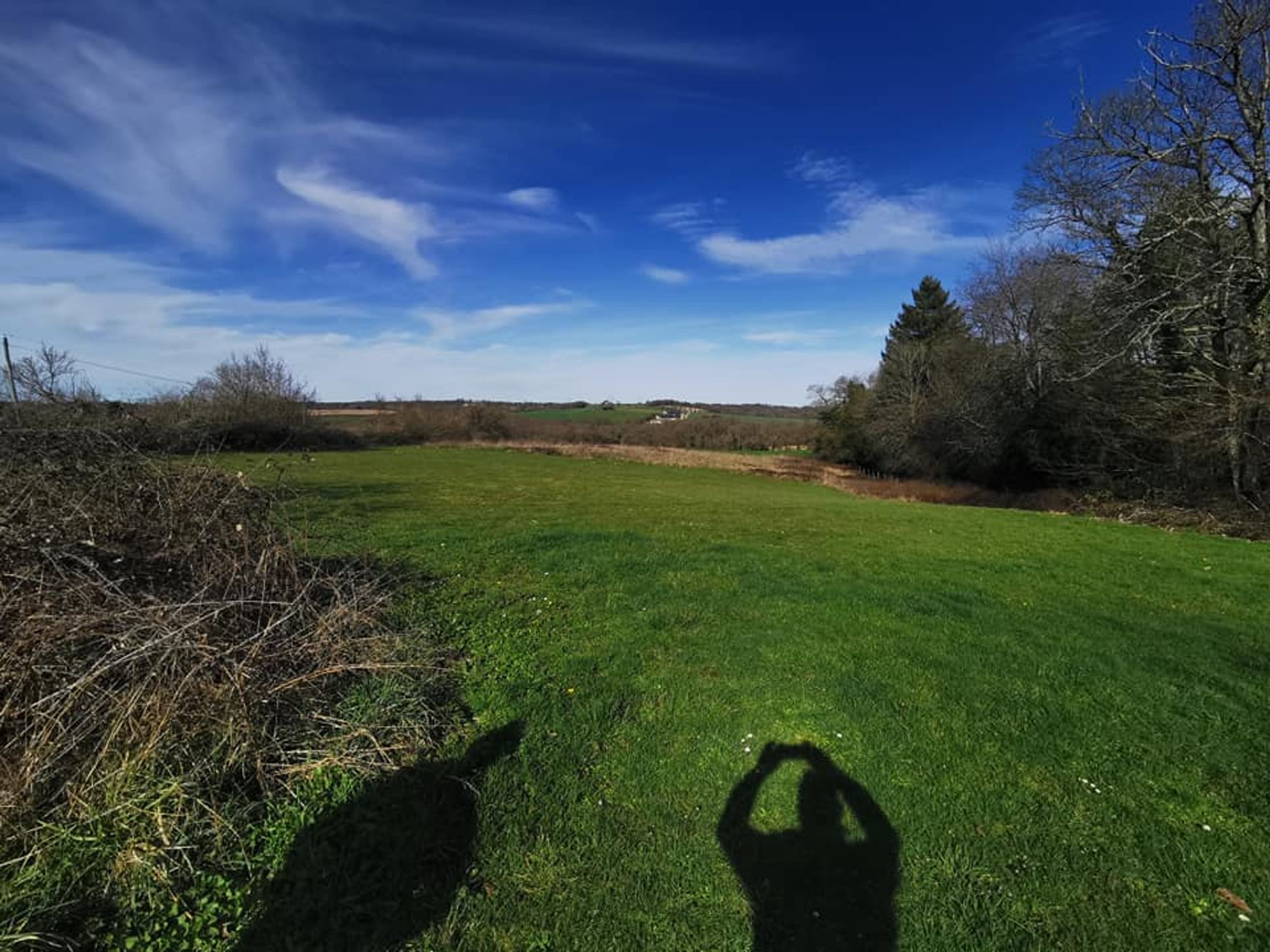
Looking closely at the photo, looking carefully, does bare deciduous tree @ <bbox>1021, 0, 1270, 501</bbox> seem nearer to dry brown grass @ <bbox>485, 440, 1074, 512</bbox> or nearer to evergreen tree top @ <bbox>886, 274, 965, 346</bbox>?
dry brown grass @ <bbox>485, 440, 1074, 512</bbox>

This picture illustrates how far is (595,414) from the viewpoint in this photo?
286 feet

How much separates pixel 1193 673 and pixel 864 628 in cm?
290

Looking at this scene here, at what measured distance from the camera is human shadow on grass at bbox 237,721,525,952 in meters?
2.63

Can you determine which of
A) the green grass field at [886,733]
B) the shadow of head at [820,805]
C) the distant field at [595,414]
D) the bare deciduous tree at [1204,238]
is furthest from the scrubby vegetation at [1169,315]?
the distant field at [595,414]

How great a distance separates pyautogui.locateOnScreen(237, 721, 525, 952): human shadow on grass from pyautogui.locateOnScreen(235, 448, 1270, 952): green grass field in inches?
4.1

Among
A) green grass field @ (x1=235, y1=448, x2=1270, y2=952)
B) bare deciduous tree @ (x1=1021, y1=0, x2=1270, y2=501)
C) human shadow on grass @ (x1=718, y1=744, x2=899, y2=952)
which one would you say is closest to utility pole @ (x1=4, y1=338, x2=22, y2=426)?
green grass field @ (x1=235, y1=448, x2=1270, y2=952)

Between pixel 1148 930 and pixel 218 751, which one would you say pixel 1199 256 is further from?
pixel 218 751

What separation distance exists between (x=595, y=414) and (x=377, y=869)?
279ft

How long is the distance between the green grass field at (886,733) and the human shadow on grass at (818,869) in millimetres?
57

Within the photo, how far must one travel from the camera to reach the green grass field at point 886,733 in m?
2.80

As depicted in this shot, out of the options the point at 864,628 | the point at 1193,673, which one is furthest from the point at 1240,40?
the point at 864,628

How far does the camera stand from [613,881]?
116 inches

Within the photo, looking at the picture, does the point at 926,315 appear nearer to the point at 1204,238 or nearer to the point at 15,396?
the point at 1204,238

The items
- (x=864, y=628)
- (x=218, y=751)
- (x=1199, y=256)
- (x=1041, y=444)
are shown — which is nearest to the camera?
(x=218, y=751)
